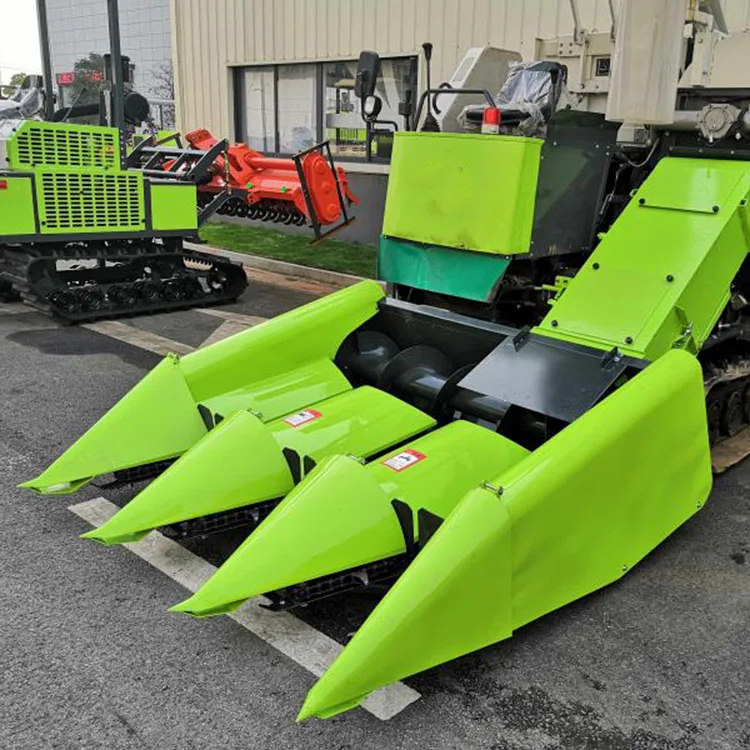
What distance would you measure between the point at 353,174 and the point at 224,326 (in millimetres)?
4953

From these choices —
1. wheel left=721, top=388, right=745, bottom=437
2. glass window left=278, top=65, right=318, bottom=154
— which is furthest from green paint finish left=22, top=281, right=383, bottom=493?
glass window left=278, top=65, right=318, bottom=154

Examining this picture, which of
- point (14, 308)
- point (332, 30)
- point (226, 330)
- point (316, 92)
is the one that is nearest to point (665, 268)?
point (226, 330)

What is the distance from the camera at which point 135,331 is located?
24.3 ft

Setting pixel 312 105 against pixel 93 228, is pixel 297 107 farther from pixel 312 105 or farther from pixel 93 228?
pixel 93 228

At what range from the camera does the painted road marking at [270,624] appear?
257 centimetres

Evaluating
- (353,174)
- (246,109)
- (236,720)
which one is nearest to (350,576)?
(236,720)

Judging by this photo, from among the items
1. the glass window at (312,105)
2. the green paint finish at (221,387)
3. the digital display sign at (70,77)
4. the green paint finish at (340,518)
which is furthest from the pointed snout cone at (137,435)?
the glass window at (312,105)

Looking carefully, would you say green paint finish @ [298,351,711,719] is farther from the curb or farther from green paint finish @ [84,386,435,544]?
the curb

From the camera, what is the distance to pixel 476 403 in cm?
377

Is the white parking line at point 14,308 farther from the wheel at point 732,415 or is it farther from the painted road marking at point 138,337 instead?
the wheel at point 732,415

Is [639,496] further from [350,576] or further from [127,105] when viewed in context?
[127,105]

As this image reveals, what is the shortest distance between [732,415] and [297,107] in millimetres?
10059

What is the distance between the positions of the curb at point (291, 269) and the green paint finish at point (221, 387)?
507cm

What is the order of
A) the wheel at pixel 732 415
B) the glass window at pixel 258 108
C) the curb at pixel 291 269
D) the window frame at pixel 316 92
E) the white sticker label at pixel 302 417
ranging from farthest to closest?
the glass window at pixel 258 108, the window frame at pixel 316 92, the curb at pixel 291 269, the wheel at pixel 732 415, the white sticker label at pixel 302 417
